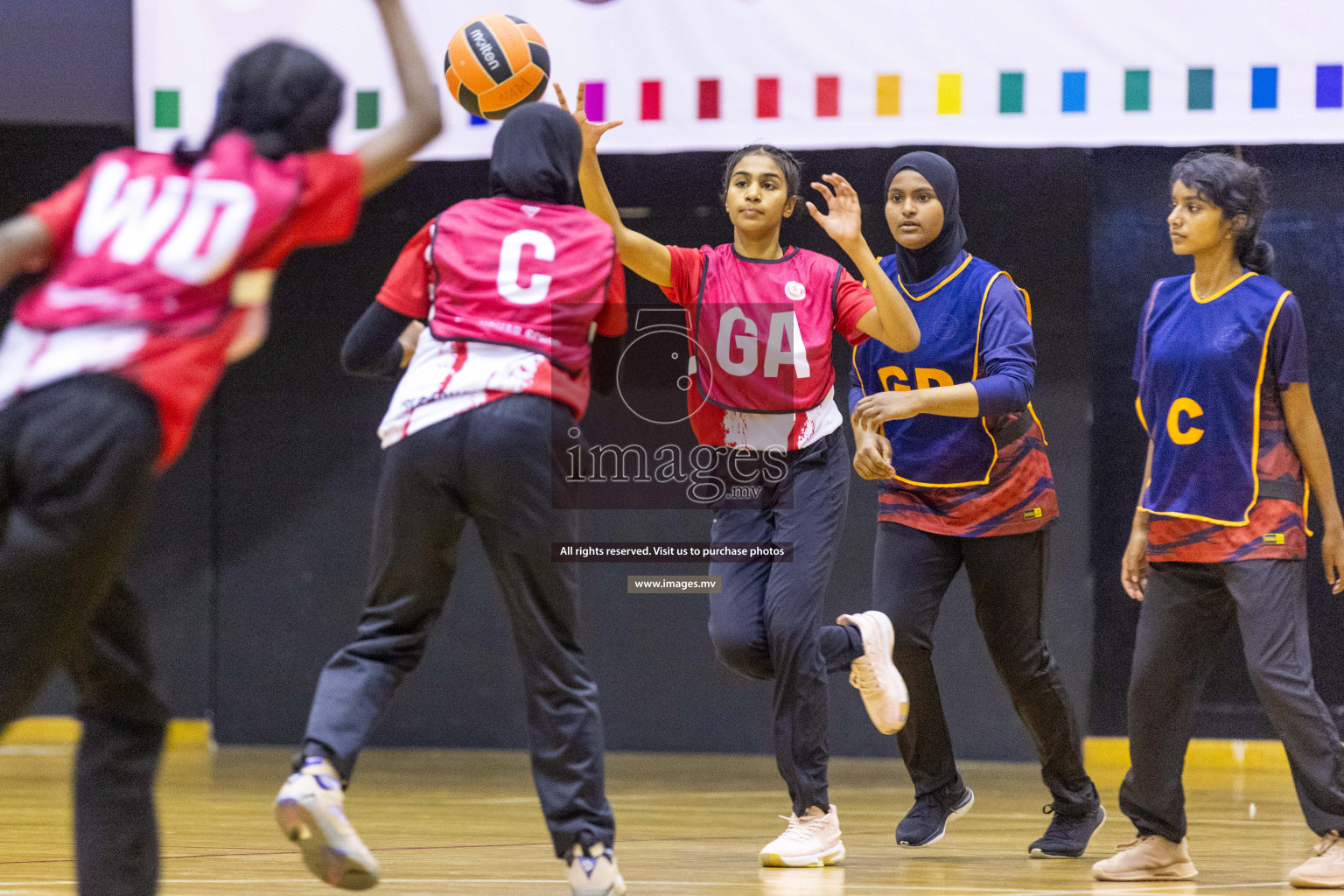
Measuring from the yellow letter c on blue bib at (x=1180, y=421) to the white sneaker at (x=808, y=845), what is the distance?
1385 millimetres

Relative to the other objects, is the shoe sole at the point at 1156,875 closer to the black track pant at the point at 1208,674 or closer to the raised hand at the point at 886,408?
the black track pant at the point at 1208,674

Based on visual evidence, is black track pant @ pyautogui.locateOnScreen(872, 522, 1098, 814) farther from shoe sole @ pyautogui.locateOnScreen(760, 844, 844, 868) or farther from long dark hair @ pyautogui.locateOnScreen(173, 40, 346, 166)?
long dark hair @ pyautogui.locateOnScreen(173, 40, 346, 166)

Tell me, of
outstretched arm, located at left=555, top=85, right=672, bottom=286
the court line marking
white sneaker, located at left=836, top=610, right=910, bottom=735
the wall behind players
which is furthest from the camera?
the wall behind players

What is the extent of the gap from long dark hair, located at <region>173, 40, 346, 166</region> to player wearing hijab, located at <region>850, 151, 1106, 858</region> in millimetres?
2086

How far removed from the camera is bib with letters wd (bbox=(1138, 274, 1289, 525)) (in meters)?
3.93

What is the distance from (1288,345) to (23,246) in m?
3.08

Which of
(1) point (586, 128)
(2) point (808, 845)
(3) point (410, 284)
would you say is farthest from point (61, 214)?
(2) point (808, 845)

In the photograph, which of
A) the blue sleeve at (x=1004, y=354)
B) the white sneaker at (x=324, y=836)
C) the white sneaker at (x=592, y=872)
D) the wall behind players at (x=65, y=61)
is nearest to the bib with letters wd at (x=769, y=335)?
the blue sleeve at (x=1004, y=354)

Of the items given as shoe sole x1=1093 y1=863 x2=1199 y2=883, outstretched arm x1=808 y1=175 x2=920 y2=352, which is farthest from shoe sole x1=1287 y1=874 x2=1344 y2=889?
outstretched arm x1=808 y1=175 x2=920 y2=352

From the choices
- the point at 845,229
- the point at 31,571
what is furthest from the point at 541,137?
the point at 31,571

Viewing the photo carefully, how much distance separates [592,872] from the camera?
311 centimetres

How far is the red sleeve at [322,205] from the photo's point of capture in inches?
98.5

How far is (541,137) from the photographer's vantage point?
3293mm

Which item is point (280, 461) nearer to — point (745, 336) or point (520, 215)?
point (745, 336)
